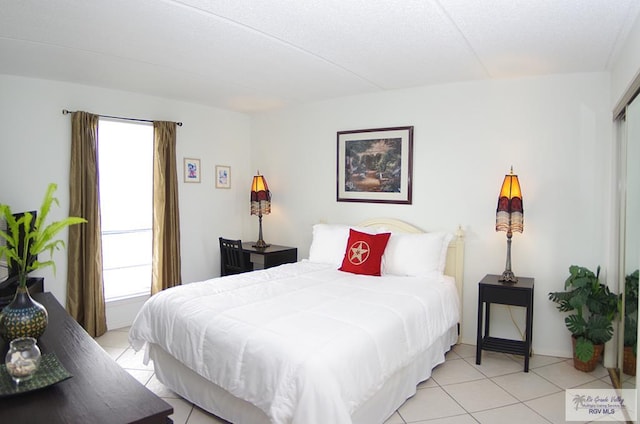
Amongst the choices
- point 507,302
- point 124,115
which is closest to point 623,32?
point 507,302

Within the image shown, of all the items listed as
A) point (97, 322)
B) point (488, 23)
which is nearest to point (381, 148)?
point (488, 23)

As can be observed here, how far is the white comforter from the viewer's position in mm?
1999

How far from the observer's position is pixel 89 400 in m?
1.44

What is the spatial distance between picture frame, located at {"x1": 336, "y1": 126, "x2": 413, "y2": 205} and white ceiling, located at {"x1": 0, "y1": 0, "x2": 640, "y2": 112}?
1.85 feet

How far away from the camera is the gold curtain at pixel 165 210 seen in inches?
179

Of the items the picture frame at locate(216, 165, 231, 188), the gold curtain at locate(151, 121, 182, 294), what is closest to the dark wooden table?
the gold curtain at locate(151, 121, 182, 294)

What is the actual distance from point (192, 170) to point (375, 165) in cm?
216

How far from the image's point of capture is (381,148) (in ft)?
14.4

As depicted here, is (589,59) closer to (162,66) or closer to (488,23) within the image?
(488,23)

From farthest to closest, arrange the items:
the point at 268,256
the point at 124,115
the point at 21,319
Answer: the point at 268,256, the point at 124,115, the point at 21,319

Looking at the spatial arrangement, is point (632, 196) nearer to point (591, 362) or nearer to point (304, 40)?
point (591, 362)

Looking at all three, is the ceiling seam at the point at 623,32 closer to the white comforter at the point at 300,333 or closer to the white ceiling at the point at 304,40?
the white ceiling at the point at 304,40

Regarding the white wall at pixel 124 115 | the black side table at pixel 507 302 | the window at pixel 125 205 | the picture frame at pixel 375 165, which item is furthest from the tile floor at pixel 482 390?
the picture frame at pixel 375 165

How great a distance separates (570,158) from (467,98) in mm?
1027
